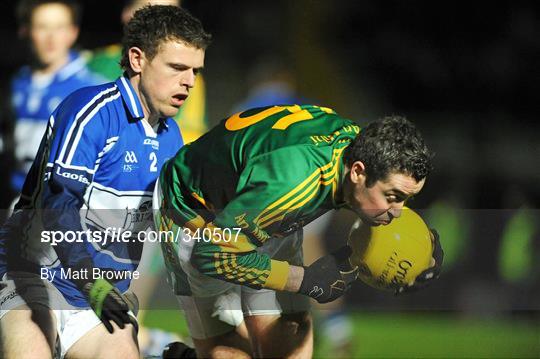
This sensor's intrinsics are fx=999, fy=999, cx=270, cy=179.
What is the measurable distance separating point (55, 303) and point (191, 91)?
187 centimetres

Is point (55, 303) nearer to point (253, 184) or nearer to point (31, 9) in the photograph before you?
point (253, 184)

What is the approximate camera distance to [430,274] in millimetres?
4125

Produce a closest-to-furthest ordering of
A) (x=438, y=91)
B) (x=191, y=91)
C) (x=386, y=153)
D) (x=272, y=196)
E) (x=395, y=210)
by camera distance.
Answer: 1. (x=272, y=196)
2. (x=386, y=153)
3. (x=395, y=210)
4. (x=191, y=91)
5. (x=438, y=91)

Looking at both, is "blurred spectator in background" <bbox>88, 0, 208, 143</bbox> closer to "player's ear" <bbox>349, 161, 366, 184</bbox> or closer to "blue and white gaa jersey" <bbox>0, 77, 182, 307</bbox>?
"blue and white gaa jersey" <bbox>0, 77, 182, 307</bbox>

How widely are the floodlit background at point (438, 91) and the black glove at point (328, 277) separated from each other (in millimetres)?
530

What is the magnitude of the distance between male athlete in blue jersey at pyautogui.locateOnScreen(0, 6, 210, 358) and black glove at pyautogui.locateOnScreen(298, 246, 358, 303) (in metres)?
0.69

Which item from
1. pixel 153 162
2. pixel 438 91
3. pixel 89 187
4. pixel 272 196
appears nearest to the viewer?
pixel 272 196

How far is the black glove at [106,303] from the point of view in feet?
11.7

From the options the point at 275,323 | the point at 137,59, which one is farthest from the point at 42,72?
the point at 275,323

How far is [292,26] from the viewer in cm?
563

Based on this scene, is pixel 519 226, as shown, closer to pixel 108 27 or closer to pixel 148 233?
pixel 148 233

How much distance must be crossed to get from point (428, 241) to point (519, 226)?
740 millimetres

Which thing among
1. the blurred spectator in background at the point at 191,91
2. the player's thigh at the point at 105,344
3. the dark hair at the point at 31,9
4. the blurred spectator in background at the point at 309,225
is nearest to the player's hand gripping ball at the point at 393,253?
the blurred spectator in background at the point at 309,225

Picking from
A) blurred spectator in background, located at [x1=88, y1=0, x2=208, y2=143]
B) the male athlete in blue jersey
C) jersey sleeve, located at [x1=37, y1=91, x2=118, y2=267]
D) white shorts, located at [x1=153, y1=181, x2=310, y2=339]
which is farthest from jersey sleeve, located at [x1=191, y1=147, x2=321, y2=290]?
blurred spectator in background, located at [x1=88, y1=0, x2=208, y2=143]
